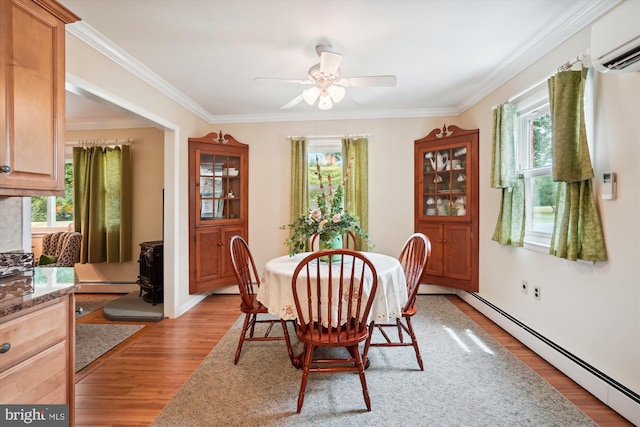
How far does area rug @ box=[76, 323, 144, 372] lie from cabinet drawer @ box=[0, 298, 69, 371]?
133cm

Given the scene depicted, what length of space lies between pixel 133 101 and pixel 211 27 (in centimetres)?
111

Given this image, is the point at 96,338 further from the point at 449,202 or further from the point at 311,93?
the point at 449,202

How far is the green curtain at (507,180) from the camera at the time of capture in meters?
2.78

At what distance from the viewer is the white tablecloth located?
199 centimetres

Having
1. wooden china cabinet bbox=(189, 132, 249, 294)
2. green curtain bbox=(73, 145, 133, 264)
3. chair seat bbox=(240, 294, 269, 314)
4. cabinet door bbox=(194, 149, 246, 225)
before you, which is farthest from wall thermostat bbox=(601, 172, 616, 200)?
green curtain bbox=(73, 145, 133, 264)

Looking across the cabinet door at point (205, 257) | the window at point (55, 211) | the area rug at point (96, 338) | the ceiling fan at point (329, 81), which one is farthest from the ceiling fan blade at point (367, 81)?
the window at point (55, 211)

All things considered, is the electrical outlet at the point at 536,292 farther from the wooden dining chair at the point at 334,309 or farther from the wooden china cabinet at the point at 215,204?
the wooden china cabinet at the point at 215,204

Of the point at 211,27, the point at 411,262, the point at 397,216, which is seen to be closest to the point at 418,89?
the point at 397,216

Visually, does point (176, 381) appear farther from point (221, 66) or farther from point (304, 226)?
point (221, 66)

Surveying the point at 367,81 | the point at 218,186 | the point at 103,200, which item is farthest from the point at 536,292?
the point at 103,200

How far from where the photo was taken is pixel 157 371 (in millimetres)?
2316

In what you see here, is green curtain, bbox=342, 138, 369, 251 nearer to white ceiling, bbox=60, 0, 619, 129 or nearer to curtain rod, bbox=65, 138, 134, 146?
white ceiling, bbox=60, 0, 619, 129

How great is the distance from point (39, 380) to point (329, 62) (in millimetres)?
2373

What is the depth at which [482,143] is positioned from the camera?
348 centimetres
